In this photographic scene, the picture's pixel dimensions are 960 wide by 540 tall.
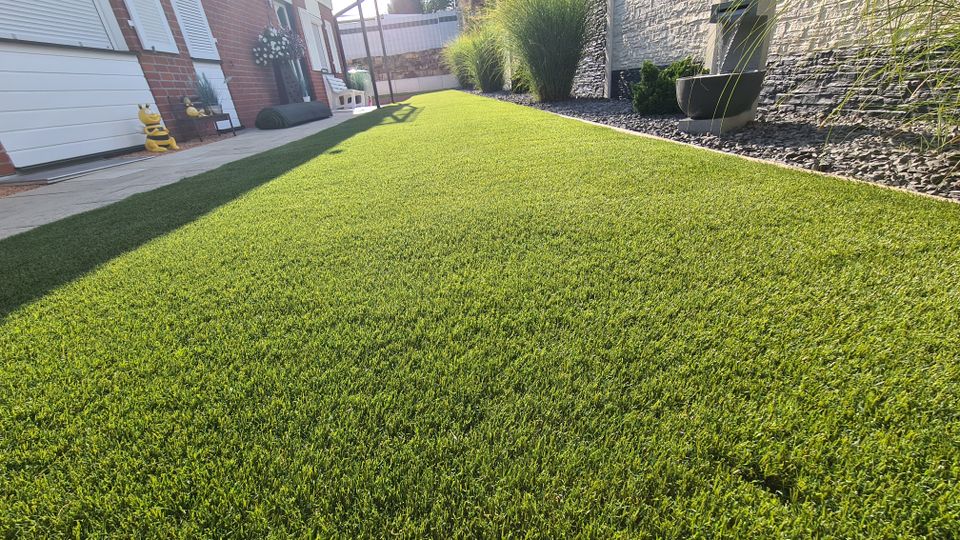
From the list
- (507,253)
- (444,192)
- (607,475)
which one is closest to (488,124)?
(444,192)

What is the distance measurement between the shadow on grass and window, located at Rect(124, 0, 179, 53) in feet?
15.5

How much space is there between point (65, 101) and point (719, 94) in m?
8.18

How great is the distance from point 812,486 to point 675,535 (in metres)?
0.31

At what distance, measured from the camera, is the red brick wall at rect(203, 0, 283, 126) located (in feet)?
28.1

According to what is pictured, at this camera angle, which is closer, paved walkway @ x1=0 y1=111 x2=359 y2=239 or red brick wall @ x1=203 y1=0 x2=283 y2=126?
paved walkway @ x1=0 y1=111 x2=359 y2=239

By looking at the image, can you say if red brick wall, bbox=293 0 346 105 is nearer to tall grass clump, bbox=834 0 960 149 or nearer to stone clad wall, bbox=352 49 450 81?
stone clad wall, bbox=352 49 450 81

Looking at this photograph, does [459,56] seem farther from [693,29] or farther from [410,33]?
[410,33]

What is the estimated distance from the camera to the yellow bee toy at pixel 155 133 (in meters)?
5.95

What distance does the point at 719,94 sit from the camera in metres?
3.67

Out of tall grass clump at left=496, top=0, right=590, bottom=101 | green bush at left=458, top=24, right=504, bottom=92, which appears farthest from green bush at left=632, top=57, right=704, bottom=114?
green bush at left=458, top=24, right=504, bottom=92

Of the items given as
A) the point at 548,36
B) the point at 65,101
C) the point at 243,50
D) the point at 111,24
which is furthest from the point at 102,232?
the point at 243,50

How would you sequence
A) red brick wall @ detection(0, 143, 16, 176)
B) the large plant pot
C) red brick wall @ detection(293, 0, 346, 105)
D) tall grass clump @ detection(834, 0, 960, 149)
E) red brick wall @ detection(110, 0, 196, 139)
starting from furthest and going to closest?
1. red brick wall @ detection(293, 0, 346, 105)
2. red brick wall @ detection(110, 0, 196, 139)
3. red brick wall @ detection(0, 143, 16, 176)
4. the large plant pot
5. tall grass clump @ detection(834, 0, 960, 149)

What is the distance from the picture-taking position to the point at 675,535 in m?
0.69

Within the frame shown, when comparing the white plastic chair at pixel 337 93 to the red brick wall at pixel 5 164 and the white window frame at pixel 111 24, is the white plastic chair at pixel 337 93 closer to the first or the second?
the white window frame at pixel 111 24
